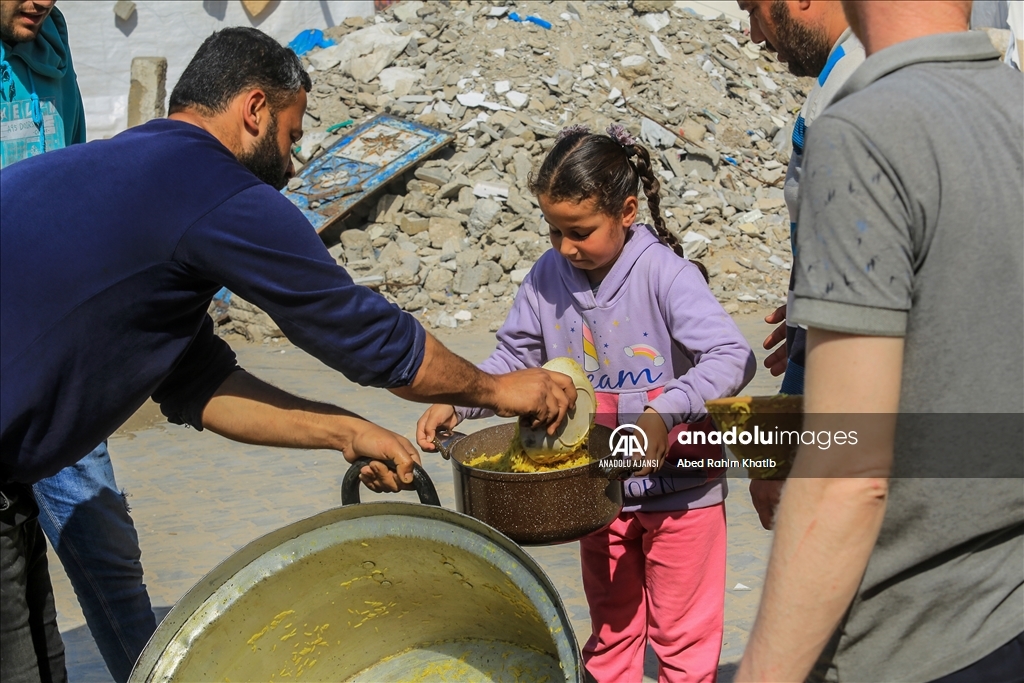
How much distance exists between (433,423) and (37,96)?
5.79 feet

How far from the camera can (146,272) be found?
7.14 ft

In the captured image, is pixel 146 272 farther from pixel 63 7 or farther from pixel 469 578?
pixel 63 7

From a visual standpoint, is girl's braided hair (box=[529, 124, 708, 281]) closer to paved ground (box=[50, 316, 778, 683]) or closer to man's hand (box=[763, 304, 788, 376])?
man's hand (box=[763, 304, 788, 376])

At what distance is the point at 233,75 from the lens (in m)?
2.44

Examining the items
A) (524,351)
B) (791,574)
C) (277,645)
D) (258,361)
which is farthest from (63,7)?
(791,574)

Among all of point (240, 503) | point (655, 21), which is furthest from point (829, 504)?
point (655, 21)

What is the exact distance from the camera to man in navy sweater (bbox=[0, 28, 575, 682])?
213 centimetres

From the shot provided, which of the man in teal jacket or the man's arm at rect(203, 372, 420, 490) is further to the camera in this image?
the man in teal jacket

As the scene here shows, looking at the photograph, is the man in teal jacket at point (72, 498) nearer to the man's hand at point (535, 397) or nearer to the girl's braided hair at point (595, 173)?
the man's hand at point (535, 397)

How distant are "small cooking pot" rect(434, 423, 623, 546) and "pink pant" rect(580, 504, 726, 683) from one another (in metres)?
0.62

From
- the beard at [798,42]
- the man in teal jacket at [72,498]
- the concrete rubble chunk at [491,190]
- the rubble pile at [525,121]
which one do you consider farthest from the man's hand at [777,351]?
the concrete rubble chunk at [491,190]

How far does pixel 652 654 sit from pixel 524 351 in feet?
4.58

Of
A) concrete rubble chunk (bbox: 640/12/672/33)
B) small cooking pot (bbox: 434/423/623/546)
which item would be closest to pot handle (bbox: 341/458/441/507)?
small cooking pot (bbox: 434/423/623/546)

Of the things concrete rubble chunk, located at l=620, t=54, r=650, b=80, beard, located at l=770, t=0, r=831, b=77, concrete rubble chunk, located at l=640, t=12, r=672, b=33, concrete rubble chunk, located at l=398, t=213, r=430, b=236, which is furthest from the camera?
concrete rubble chunk, located at l=640, t=12, r=672, b=33
